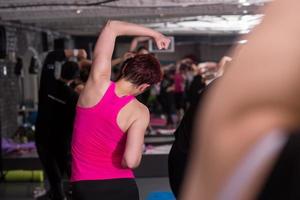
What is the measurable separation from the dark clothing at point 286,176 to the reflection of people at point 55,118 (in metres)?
3.84

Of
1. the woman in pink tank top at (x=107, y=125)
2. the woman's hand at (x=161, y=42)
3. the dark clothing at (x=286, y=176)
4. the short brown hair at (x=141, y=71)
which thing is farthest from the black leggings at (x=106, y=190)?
the dark clothing at (x=286, y=176)

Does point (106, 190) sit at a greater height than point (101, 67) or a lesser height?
lesser

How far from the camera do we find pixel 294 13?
504 mm

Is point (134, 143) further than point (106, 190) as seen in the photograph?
No

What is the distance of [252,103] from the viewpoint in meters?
0.50

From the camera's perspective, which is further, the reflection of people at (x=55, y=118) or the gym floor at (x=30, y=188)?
the gym floor at (x=30, y=188)

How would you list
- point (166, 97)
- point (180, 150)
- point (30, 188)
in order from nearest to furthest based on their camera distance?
1. point (180, 150)
2. point (30, 188)
3. point (166, 97)

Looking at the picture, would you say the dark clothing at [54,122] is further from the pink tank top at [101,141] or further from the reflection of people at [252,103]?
the reflection of people at [252,103]

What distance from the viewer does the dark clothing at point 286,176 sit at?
54 cm

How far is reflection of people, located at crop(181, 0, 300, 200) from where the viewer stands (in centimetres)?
50

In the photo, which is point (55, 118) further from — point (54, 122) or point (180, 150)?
point (180, 150)

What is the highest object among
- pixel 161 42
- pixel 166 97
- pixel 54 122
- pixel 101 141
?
pixel 161 42

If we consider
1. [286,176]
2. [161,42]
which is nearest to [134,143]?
[161,42]

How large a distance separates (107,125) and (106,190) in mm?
299
